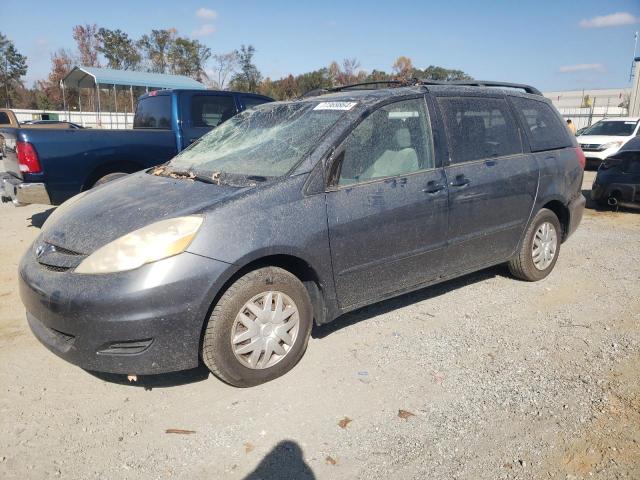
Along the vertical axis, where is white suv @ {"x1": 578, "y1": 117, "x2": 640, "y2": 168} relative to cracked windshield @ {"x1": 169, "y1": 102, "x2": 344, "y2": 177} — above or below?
below

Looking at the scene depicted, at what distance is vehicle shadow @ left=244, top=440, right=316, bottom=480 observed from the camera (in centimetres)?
236

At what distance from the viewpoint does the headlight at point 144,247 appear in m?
2.70

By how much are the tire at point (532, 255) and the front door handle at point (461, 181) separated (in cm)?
109

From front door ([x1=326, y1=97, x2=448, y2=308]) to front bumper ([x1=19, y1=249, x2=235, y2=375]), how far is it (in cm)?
92

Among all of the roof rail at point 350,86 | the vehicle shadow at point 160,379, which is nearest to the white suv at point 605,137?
the roof rail at point 350,86

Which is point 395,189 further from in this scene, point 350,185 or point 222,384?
point 222,384

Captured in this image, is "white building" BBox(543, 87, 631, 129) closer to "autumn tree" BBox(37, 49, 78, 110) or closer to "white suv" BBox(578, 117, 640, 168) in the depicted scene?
"white suv" BBox(578, 117, 640, 168)

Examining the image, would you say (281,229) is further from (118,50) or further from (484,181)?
(118,50)

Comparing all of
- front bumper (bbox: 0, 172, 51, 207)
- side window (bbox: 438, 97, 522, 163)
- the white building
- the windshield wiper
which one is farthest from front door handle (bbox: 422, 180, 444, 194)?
the white building

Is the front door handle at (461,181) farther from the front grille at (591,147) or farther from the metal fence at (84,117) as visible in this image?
the metal fence at (84,117)

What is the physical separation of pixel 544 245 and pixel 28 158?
18.5 ft

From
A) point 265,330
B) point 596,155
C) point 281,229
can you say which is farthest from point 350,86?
point 596,155

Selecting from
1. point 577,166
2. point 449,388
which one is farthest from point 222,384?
point 577,166

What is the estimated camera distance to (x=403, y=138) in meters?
3.73
